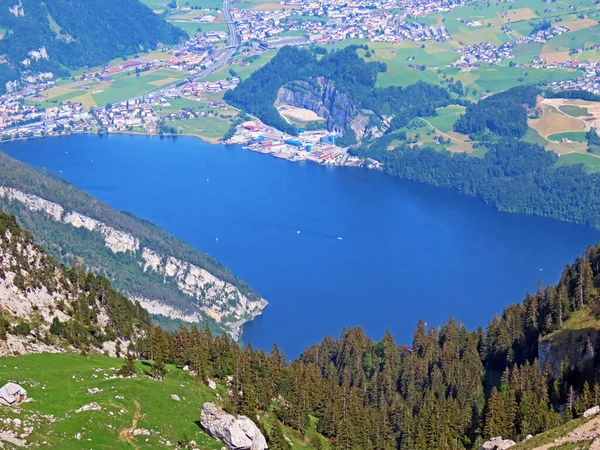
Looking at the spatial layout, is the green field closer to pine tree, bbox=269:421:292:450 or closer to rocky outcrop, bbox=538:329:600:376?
pine tree, bbox=269:421:292:450

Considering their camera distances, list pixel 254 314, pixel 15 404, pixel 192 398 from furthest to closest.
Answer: pixel 254 314, pixel 192 398, pixel 15 404

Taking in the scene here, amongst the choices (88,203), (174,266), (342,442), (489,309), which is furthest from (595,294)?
(88,203)

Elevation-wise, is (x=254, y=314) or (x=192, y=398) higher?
(x=254, y=314)

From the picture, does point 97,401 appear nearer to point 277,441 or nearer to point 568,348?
point 277,441

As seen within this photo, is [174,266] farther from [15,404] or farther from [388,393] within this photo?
[15,404]

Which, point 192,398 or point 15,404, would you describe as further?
point 192,398

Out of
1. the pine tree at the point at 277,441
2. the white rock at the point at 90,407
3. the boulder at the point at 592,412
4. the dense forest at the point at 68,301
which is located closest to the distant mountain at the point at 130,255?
the dense forest at the point at 68,301
